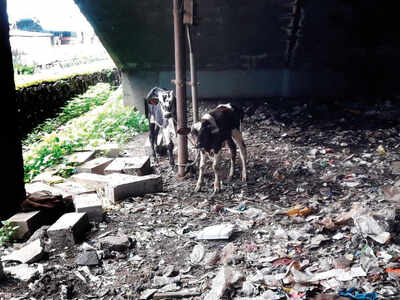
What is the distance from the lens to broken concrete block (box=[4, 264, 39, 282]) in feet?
10.7

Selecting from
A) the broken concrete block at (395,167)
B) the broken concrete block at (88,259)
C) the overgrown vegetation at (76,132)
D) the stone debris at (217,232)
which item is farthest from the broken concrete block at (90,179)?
the broken concrete block at (395,167)

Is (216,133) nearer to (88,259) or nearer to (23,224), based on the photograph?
(88,259)

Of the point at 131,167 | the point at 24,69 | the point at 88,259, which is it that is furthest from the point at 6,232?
the point at 24,69

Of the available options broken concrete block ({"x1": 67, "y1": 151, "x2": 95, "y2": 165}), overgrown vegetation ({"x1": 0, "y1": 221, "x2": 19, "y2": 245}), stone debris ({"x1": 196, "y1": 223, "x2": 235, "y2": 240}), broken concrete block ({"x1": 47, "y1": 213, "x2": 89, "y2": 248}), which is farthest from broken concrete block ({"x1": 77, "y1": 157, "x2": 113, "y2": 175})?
stone debris ({"x1": 196, "y1": 223, "x2": 235, "y2": 240})

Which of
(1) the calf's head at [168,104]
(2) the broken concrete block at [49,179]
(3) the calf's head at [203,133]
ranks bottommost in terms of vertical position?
(2) the broken concrete block at [49,179]

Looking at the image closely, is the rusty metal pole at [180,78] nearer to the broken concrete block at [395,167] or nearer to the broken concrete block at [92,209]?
the broken concrete block at [92,209]

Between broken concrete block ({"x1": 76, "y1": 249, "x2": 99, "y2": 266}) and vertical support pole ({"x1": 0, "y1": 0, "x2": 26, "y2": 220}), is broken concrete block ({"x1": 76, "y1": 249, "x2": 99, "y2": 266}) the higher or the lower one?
the lower one

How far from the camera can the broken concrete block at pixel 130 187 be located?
4.77m

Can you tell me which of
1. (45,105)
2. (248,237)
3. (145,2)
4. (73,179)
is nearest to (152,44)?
(145,2)

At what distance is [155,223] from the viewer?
4238mm

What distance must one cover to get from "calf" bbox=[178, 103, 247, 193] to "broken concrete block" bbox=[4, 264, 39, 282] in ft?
7.24

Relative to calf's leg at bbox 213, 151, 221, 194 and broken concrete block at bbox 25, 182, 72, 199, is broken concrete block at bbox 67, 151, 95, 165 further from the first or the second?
calf's leg at bbox 213, 151, 221, 194

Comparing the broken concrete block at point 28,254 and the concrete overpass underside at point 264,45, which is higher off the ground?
the concrete overpass underside at point 264,45

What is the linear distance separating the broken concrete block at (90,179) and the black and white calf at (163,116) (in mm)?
1044
